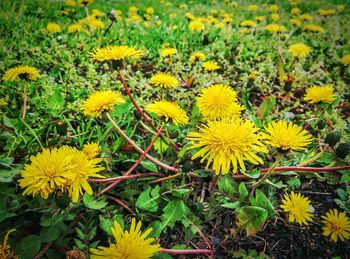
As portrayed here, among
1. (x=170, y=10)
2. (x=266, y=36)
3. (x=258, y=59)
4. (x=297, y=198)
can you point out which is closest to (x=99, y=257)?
(x=297, y=198)

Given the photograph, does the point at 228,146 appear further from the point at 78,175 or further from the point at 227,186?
the point at 78,175

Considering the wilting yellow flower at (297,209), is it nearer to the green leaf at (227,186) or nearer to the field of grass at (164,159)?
the field of grass at (164,159)

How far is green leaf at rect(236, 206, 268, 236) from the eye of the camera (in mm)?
1178

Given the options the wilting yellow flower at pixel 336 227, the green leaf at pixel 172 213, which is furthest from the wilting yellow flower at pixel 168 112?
the wilting yellow flower at pixel 336 227

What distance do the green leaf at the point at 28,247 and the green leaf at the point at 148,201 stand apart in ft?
1.46

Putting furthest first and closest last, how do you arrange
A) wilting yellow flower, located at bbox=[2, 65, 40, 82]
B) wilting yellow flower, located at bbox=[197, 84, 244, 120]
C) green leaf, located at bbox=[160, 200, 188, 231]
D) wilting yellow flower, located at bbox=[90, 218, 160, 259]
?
wilting yellow flower, located at bbox=[2, 65, 40, 82] < wilting yellow flower, located at bbox=[197, 84, 244, 120] < green leaf, located at bbox=[160, 200, 188, 231] < wilting yellow flower, located at bbox=[90, 218, 160, 259]

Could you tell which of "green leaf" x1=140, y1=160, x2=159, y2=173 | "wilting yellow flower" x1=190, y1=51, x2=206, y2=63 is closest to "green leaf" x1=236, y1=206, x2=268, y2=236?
"green leaf" x1=140, y1=160, x2=159, y2=173

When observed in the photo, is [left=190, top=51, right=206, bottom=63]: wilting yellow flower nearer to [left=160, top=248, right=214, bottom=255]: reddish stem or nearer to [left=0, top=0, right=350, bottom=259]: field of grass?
[left=0, top=0, right=350, bottom=259]: field of grass

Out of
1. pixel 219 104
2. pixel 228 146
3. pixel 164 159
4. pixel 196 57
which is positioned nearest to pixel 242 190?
pixel 228 146

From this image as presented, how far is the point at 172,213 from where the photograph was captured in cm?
135

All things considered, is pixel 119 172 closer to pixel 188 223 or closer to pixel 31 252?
pixel 188 223

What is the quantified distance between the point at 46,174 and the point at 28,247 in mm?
320

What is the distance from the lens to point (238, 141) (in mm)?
1136

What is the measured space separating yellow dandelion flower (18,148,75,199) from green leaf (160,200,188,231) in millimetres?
496
